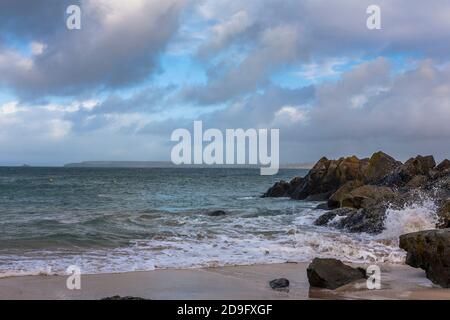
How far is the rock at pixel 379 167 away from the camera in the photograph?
109 ft

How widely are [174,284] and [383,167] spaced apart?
87.3 ft

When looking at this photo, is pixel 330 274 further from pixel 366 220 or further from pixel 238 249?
pixel 366 220

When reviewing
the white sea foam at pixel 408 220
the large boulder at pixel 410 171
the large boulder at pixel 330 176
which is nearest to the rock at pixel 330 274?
the white sea foam at pixel 408 220

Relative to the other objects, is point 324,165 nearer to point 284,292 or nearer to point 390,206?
point 390,206

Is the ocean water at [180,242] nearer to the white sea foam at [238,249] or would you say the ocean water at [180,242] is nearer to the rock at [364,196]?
the white sea foam at [238,249]

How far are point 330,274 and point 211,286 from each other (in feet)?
7.42

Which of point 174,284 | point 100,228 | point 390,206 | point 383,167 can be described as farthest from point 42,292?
point 383,167

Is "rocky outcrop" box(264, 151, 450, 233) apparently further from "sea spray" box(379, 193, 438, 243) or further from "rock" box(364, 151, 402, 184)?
"sea spray" box(379, 193, 438, 243)

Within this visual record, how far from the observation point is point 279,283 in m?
9.72

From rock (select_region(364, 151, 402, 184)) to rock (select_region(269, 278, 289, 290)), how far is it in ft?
79.7

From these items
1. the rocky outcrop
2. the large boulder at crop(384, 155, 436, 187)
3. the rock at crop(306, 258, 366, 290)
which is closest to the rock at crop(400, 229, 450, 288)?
the rock at crop(306, 258, 366, 290)

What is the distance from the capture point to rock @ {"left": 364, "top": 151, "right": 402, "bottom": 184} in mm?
33344

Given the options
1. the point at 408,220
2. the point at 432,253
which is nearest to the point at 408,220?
the point at 408,220

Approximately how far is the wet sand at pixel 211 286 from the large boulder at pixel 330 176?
2580 centimetres
